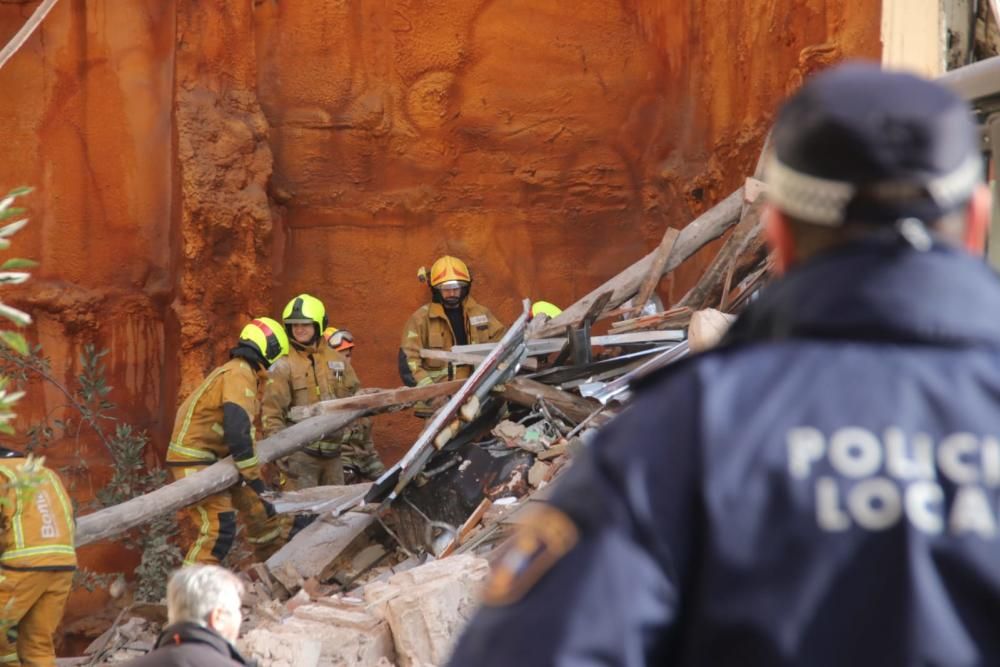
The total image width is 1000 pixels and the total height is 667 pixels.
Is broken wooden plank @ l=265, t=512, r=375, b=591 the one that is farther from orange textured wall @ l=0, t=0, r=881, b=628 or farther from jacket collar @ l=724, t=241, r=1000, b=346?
jacket collar @ l=724, t=241, r=1000, b=346

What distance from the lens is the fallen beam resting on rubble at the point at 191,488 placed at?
8969 mm

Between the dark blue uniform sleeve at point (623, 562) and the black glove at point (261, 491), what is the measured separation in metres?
8.76

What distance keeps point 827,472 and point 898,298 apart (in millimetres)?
203

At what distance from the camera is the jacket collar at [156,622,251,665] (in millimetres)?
3941

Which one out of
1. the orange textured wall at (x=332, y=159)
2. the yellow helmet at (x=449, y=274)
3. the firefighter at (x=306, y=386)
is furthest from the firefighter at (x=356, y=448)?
the orange textured wall at (x=332, y=159)

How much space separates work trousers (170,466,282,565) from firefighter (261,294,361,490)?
143cm

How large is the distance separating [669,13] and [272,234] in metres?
4.86

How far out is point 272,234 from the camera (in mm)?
14328

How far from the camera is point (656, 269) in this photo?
1034 cm

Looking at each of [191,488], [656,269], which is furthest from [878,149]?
[656,269]

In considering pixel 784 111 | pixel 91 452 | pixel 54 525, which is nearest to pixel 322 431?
pixel 54 525

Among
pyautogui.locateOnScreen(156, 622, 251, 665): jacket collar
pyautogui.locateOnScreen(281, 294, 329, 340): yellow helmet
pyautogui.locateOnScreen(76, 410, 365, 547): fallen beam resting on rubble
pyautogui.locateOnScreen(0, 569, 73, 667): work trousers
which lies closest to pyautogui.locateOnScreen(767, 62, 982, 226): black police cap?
pyautogui.locateOnScreen(156, 622, 251, 665): jacket collar

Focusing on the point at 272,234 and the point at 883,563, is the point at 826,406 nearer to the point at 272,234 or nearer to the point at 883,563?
the point at 883,563

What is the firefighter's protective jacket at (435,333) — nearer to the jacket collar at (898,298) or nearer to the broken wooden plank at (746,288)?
the broken wooden plank at (746,288)
